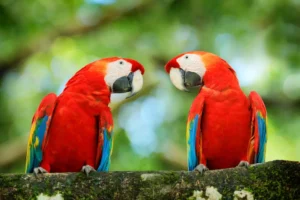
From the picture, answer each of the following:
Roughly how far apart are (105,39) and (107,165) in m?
4.86

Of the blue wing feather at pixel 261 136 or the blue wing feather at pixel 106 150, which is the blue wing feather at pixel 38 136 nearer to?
the blue wing feather at pixel 106 150

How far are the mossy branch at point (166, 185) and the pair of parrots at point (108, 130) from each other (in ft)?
2.81

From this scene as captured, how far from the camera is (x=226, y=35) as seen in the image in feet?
25.6

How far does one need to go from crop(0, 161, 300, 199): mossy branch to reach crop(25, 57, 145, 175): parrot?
823 millimetres

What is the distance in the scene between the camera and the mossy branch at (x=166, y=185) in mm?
2516

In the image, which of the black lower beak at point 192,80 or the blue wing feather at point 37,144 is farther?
the black lower beak at point 192,80

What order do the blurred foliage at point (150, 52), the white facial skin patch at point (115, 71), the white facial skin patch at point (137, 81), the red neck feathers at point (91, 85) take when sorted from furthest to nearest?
the blurred foliage at point (150, 52) < the white facial skin patch at point (137, 81) < the white facial skin patch at point (115, 71) < the red neck feathers at point (91, 85)

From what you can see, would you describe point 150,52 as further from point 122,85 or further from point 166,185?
point 166,185

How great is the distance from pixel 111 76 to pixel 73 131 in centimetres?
50

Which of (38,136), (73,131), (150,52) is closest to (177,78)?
(73,131)

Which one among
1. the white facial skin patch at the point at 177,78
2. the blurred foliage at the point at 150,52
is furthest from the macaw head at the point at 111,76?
the blurred foliage at the point at 150,52

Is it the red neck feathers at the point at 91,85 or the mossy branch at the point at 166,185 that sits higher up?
the red neck feathers at the point at 91,85

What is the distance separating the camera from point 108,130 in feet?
11.8

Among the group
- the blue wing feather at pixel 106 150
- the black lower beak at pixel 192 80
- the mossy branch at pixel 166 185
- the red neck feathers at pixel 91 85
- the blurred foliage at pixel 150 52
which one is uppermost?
the blurred foliage at pixel 150 52
